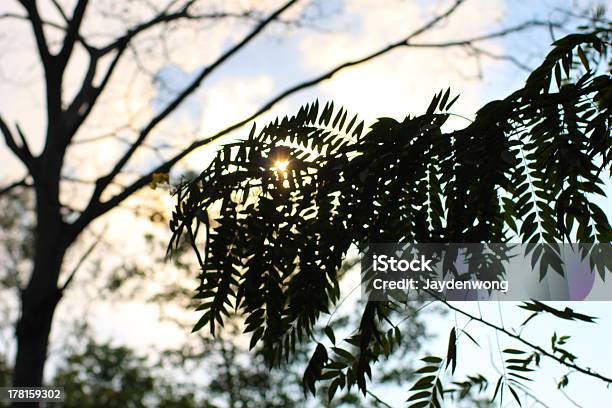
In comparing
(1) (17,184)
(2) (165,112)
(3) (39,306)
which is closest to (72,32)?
(2) (165,112)

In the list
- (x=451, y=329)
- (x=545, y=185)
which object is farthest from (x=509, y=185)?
(x=451, y=329)

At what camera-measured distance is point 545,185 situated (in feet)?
6.45

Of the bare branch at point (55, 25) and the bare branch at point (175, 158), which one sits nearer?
the bare branch at point (175, 158)

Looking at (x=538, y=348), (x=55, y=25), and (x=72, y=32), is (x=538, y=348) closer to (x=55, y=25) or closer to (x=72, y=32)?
(x=72, y=32)

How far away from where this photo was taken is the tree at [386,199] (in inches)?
72.6

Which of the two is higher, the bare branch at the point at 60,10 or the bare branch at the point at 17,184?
the bare branch at the point at 60,10

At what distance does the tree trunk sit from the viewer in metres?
5.71

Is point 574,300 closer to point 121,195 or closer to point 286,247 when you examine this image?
point 286,247

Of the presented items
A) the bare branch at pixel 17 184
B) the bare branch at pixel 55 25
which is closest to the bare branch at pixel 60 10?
the bare branch at pixel 55 25

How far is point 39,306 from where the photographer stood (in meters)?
5.77

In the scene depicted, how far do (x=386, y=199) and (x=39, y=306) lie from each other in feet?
15.3

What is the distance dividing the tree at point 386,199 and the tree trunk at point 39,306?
4317 millimetres

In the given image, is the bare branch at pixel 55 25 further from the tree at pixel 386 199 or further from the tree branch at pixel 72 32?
the tree at pixel 386 199

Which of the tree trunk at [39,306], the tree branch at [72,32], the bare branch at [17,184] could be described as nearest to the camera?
the tree trunk at [39,306]
